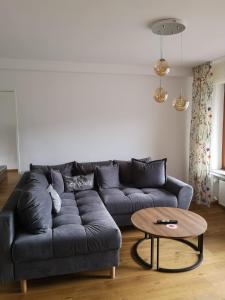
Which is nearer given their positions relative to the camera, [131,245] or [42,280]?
[42,280]

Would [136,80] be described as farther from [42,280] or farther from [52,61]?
[42,280]

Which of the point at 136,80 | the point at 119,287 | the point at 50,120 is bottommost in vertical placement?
the point at 119,287

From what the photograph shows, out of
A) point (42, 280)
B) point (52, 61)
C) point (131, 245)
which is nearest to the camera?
point (42, 280)

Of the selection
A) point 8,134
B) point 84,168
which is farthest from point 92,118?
point 8,134

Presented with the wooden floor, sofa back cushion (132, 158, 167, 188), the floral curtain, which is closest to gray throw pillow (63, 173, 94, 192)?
sofa back cushion (132, 158, 167, 188)

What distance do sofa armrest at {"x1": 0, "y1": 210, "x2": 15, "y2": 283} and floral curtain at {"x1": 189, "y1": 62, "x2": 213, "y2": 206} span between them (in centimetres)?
320

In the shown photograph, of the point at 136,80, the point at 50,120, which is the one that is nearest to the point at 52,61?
the point at 50,120

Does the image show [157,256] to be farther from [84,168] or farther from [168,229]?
[84,168]

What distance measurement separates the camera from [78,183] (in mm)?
3627

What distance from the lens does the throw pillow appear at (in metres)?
3.45

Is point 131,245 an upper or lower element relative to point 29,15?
lower

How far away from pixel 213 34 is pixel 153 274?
2589 mm

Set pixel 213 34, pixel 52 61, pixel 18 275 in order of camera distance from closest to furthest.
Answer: pixel 18 275, pixel 213 34, pixel 52 61

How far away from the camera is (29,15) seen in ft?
7.26
